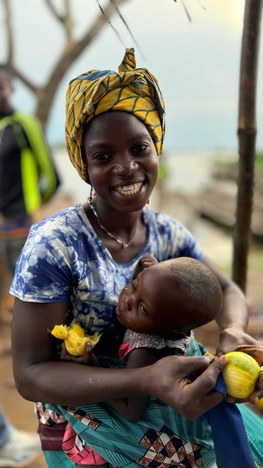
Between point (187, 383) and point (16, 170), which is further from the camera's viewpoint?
point (16, 170)

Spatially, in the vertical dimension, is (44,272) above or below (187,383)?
above

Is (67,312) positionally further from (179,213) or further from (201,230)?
(201,230)

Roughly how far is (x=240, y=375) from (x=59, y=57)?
5630 millimetres

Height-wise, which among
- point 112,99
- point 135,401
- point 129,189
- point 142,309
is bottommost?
point 135,401

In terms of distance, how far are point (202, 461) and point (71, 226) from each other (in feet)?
2.49

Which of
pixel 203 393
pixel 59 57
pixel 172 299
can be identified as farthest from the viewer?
pixel 59 57

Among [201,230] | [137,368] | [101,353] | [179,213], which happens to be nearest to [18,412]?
[101,353]

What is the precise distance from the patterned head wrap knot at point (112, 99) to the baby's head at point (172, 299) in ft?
1.39

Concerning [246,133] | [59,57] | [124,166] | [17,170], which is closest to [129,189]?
[124,166]

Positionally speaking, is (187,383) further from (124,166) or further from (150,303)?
(124,166)

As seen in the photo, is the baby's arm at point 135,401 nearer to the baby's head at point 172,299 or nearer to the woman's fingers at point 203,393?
the baby's head at point 172,299

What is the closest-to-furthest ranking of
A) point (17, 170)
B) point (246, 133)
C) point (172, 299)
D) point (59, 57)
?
1. point (172, 299)
2. point (246, 133)
3. point (17, 170)
4. point (59, 57)

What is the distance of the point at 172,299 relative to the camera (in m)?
1.52

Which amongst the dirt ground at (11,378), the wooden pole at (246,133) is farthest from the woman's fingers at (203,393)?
the dirt ground at (11,378)
